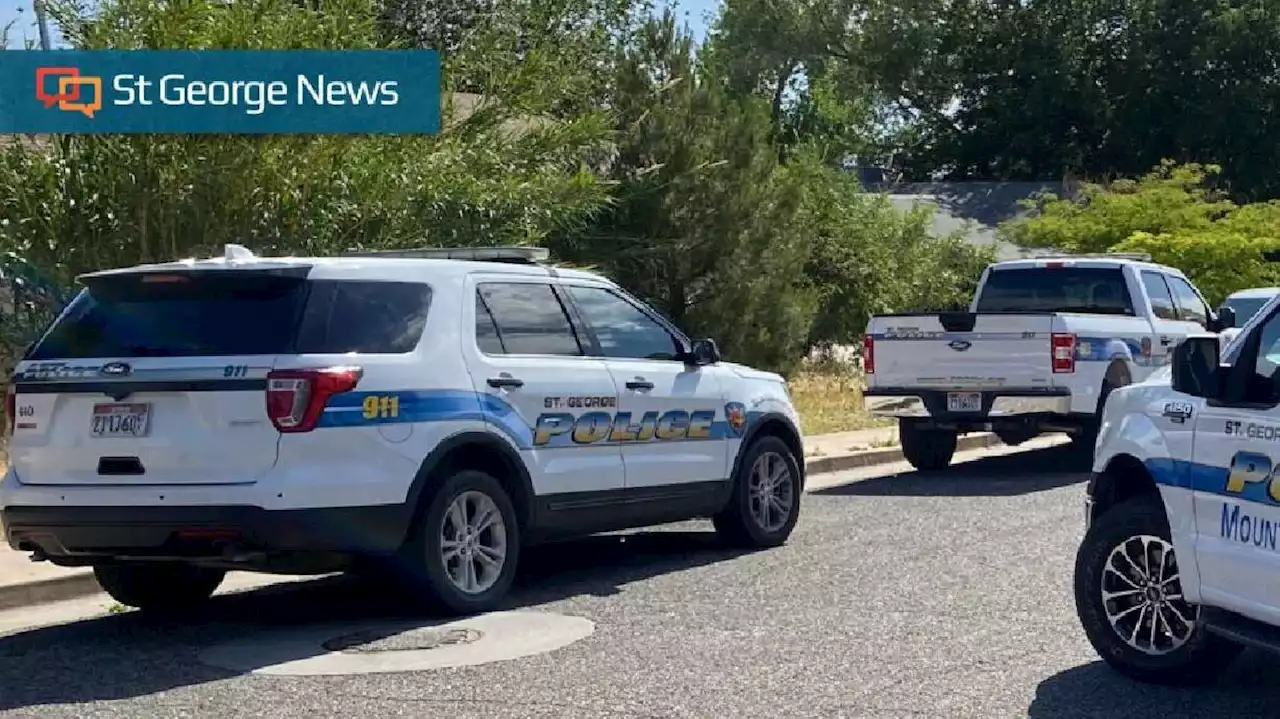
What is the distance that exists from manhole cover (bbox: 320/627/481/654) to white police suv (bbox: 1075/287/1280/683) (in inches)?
113

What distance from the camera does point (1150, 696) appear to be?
6.90m

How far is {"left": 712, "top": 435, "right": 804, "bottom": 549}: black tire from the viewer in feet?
36.6

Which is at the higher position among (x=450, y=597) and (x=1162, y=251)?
(x=1162, y=251)

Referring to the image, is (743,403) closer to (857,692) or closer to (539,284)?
(539,284)

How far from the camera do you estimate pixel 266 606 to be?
9617 millimetres

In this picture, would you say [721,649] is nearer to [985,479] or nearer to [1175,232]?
[985,479]

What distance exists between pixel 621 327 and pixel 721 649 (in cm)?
295

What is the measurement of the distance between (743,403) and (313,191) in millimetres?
5669

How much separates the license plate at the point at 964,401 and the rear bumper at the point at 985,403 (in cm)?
3

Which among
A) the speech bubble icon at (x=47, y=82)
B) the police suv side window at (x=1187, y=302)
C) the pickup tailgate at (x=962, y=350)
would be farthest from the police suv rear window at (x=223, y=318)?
the police suv side window at (x=1187, y=302)

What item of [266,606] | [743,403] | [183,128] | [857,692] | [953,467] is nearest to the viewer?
[857,692]

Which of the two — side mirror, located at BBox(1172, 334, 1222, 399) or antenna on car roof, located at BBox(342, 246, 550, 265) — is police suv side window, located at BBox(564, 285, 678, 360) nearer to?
antenna on car roof, located at BBox(342, 246, 550, 265)

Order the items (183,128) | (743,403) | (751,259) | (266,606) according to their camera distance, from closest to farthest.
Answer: (266,606)
(743,403)
(183,128)
(751,259)

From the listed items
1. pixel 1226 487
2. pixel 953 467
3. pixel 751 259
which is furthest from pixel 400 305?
pixel 751 259
